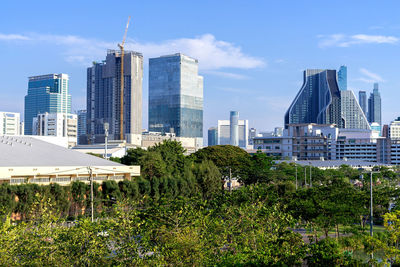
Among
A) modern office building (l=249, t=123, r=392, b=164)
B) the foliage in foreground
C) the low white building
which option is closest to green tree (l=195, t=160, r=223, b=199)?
the low white building

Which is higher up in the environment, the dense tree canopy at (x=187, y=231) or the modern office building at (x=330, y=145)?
the modern office building at (x=330, y=145)

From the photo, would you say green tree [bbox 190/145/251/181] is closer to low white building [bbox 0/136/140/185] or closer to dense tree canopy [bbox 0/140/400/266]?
low white building [bbox 0/136/140/185]

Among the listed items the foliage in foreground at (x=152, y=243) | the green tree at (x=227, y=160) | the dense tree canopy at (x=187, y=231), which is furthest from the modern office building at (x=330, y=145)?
the foliage in foreground at (x=152, y=243)

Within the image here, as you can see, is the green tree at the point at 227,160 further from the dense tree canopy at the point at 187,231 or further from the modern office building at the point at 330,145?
the modern office building at the point at 330,145

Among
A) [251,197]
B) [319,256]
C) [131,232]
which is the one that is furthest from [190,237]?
[251,197]


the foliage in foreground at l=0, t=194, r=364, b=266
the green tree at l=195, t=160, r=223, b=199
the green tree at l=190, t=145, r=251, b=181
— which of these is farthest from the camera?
the green tree at l=190, t=145, r=251, b=181

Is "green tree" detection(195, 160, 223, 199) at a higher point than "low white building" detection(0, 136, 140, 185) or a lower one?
lower

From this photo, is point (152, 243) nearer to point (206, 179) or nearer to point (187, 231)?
point (187, 231)

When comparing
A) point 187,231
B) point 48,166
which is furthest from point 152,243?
point 48,166

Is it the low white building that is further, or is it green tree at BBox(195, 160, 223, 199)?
green tree at BBox(195, 160, 223, 199)

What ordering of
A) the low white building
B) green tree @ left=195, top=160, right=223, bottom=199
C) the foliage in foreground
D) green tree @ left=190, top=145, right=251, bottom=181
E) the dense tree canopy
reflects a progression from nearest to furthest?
1. the foliage in foreground
2. the dense tree canopy
3. the low white building
4. green tree @ left=195, top=160, right=223, bottom=199
5. green tree @ left=190, top=145, right=251, bottom=181

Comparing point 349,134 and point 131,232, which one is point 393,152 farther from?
point 131,232

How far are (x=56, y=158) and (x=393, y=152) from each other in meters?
138

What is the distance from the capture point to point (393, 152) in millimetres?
168000
